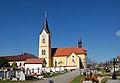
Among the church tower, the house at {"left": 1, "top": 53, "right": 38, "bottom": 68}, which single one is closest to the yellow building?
the church tower

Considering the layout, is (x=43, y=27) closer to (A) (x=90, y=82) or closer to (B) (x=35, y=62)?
(B) (x=35, y=62)

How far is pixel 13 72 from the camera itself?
122ft

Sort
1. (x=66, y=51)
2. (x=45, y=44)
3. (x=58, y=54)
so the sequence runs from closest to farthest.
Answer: (x=45, y=44)
(x=58, y=54)
(x=66, y=51)

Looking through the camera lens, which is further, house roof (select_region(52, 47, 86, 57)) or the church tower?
house roof (select_region(52, 47, 86, 57))

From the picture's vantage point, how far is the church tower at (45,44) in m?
92.8

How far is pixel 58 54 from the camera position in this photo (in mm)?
97312

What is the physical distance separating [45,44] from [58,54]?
294 inches

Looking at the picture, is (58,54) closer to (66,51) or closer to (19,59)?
(66,51)

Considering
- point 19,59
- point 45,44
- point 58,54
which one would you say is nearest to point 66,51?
point 58,54

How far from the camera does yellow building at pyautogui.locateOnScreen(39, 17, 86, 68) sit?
92.7 metres

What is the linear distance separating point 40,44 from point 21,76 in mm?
62242

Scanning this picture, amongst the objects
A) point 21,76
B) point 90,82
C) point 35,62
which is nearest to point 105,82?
point 90,82

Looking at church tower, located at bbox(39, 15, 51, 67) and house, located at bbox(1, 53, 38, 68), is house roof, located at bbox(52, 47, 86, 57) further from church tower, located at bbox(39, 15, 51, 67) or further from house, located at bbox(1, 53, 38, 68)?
house, located at bbox(1, 53, 38, 68)

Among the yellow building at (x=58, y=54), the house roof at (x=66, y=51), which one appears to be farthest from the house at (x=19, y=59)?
the house roof at (x=66, y=51)
